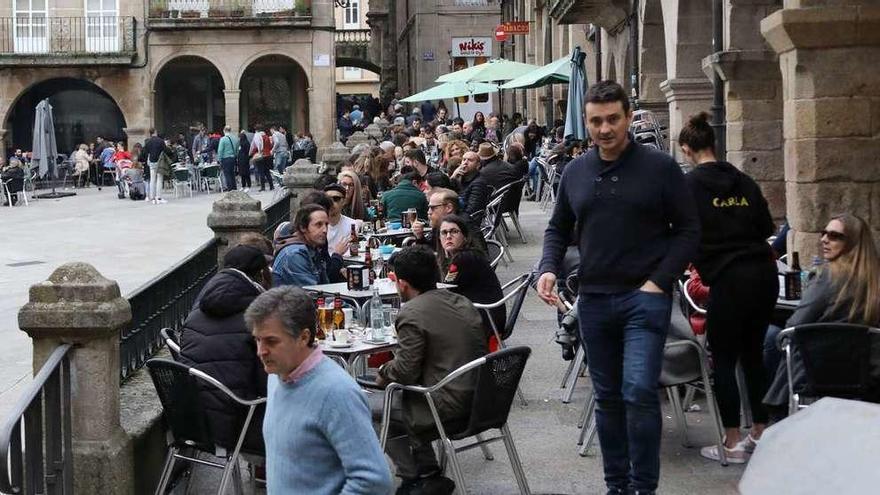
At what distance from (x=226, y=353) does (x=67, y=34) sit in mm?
39809

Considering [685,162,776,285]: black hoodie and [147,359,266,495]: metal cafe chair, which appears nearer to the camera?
[147,359,266,495]: metal cafe chair

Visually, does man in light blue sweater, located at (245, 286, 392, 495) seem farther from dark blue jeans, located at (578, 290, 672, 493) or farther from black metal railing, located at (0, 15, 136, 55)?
black metal railing, located at (0, 15, 136, 55)

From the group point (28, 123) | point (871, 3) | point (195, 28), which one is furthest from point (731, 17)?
point (28, 123)

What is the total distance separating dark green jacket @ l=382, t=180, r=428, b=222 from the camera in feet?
44.3

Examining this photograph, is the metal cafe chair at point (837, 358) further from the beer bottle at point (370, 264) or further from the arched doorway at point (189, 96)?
the arched doorway at point (189, 96)

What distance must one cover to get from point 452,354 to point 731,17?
7.77 m

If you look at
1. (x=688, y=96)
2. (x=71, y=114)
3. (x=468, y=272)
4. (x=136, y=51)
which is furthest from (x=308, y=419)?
(x=71, y=114)

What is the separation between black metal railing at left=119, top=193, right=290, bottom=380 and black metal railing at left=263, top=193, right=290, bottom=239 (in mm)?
3874

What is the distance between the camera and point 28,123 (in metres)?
44.6

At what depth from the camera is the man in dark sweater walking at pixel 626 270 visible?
17.7ft

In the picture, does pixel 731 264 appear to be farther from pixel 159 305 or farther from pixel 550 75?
pixel 550 75

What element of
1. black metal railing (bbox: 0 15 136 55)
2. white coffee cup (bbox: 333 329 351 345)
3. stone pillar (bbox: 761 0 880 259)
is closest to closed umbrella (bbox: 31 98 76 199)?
black metal railing (bbox: 0 15 136 55)

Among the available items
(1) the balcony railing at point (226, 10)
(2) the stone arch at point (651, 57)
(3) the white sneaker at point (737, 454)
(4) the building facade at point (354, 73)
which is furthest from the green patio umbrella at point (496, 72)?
(4) the building facade at point (354, 73)

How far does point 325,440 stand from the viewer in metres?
3.48
